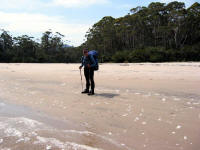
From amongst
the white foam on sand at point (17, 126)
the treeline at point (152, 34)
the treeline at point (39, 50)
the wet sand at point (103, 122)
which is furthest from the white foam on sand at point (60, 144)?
the treeline at point (39, 50)

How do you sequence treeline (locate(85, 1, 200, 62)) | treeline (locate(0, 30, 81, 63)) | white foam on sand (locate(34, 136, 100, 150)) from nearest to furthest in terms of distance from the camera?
1. white foam on sand (locate(34, 136, 100, 150))
2. treeline (locate(85, 1, 200, 62))
3. treeline (locate(0, 30, 81, 63))

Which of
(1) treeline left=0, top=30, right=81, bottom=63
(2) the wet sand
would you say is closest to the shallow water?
(2) the wet sand

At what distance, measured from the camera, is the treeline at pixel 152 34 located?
3447cm

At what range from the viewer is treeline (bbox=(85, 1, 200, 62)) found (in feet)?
113

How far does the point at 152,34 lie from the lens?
151ft

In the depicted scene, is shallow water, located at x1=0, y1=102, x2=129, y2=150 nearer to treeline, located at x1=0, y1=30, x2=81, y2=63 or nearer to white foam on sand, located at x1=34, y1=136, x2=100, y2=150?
white foam on sand, located at x1=34, y1=136, x2=100, y2=150

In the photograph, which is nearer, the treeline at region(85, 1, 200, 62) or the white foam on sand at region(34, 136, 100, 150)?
the white foam on sand at region(34, 136, 100, 150)

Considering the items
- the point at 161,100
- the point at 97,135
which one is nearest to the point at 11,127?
the point at 97,135

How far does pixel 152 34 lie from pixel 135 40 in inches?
165

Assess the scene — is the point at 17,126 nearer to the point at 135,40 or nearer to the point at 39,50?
the point at 135,40

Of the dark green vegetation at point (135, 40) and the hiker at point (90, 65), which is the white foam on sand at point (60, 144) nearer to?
the hiker at point (90, 65)

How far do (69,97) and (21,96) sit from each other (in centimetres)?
176

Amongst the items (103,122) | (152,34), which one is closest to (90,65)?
(103,122)

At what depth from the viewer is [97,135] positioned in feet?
11.7
